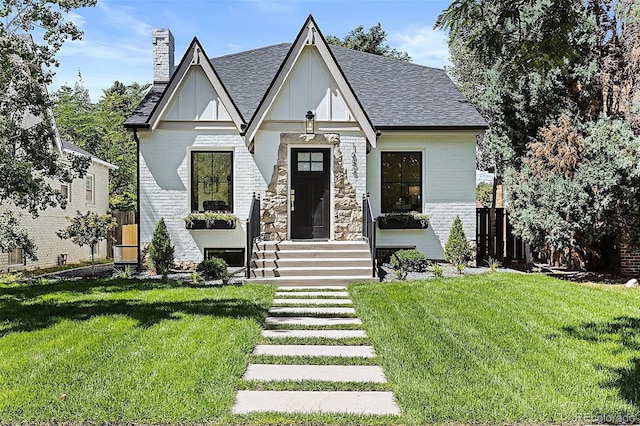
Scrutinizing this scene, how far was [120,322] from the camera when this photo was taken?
6.83 meters

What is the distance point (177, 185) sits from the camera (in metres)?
13.0

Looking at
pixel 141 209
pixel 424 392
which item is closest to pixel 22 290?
pixel 141 209

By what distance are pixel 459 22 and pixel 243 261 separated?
8.78 m

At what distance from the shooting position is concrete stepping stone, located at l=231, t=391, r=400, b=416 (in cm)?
411

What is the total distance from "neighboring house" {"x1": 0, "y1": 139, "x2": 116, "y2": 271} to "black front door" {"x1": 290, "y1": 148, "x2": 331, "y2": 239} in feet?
20.8

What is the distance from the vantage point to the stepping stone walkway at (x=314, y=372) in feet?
13.8

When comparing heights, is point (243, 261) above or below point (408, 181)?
below

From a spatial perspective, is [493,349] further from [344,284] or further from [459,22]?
[344,284]

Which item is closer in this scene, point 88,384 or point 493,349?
point 88,384

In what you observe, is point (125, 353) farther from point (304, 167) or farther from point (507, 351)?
point (304, 167)

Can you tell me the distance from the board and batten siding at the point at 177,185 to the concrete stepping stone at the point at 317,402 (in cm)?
880

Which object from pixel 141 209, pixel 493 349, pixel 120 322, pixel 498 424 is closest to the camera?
pixel 498 424

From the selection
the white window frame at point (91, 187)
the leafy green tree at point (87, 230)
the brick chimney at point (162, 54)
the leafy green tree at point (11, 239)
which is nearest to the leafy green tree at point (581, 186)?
the leafy green tree at point (87, 230)

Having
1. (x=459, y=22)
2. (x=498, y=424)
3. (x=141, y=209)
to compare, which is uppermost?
(x=459, y=22)
